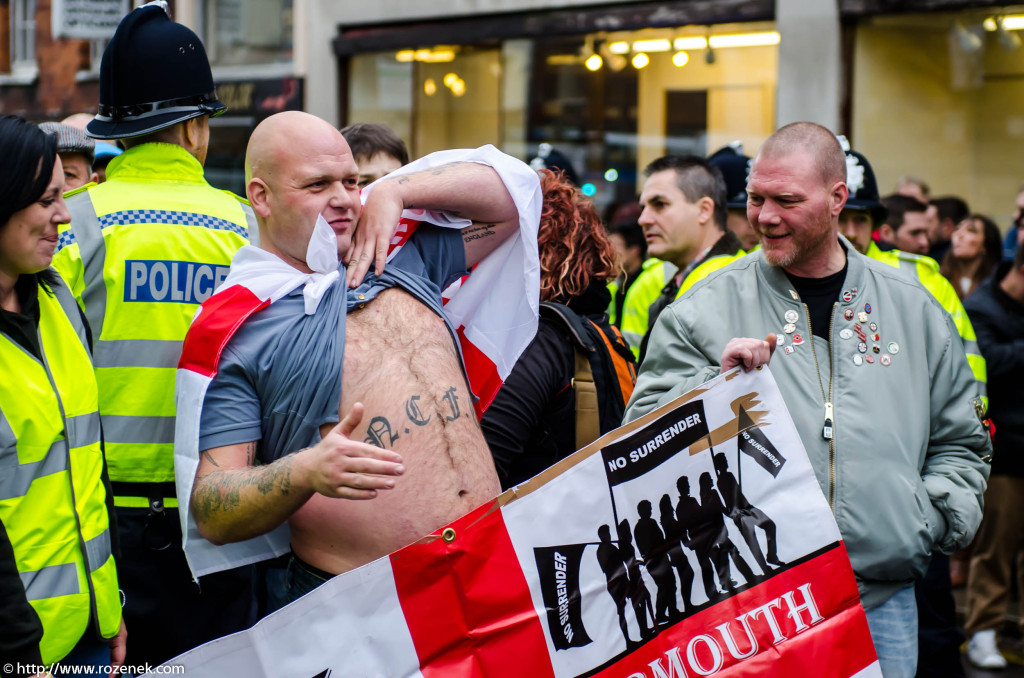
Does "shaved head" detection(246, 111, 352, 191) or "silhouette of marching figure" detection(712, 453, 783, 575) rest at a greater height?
"shaved head" detection(246, 111, 352, 191)

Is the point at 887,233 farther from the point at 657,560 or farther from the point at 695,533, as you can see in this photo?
the point at 657,560

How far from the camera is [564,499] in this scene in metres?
2.60

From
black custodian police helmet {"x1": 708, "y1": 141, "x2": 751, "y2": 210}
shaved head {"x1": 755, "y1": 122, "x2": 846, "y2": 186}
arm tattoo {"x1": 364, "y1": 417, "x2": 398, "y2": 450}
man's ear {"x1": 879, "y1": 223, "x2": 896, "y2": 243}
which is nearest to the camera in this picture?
arm tattoo {"x1": 364, "y1": 417, "x2": 398, "y2": 450}

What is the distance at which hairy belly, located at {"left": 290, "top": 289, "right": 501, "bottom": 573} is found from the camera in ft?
8.34

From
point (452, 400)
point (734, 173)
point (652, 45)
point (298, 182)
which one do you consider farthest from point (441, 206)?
point (652, 45)

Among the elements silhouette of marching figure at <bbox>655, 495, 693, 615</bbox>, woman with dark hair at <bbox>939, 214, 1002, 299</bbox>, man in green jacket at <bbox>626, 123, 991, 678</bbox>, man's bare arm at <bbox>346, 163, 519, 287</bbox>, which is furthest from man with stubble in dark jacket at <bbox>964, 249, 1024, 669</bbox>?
man's bare arm at <bbox>346, 163, 519, 287</bbox>

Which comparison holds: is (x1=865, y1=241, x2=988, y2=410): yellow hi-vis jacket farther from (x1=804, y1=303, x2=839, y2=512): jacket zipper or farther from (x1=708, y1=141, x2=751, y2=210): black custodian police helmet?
(x1=804, y1=303, x2=839, y2=512): jacket zipper

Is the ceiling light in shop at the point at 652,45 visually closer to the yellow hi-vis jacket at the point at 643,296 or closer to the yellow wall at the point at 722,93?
the yellow wall at the point at 722,93

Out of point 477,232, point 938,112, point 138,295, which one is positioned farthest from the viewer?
point 938,112

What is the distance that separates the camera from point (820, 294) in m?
3.32

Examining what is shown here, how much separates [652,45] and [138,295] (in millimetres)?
7968

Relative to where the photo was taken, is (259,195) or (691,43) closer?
(259,195)

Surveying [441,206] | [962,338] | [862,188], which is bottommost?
[962,338]

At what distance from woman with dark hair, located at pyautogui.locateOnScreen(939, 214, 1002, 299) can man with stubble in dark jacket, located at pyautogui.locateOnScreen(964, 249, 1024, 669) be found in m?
1.22
